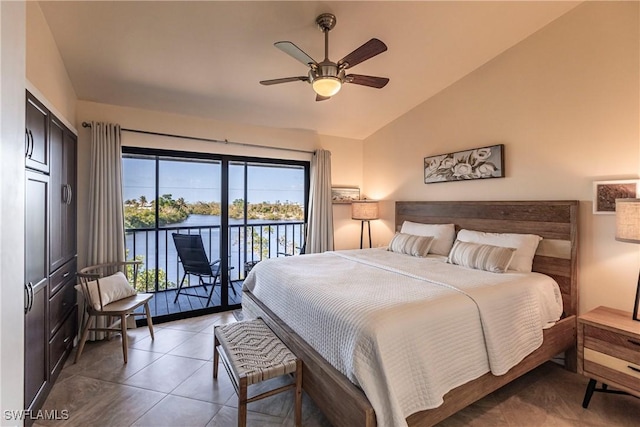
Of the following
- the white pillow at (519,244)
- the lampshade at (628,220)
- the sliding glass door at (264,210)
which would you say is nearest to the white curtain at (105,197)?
the sliding glass door at (264,210)

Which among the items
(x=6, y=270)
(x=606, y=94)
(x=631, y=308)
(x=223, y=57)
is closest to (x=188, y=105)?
(x=223, y=57)

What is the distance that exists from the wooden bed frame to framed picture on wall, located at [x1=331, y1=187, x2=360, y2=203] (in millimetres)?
1060

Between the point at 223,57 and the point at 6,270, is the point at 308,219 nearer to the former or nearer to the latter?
the point at 223,57

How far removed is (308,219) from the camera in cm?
434

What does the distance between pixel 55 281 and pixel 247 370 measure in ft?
5.83

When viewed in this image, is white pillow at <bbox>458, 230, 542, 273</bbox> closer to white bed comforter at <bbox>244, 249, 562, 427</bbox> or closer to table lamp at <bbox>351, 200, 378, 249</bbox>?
white bed comforter at <bbox>244, 249, 562, 427</bbox>

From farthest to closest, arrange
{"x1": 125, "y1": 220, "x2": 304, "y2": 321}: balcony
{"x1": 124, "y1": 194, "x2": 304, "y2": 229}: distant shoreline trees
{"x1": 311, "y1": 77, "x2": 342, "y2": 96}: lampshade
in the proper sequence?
{"x1": 125, "y1": 220, "x2": 304, "y2": 321}: balcony < {"x1": 124, "y1": 194, "x2": 304, "y2": 229}: distant shoreline trees < {"x1": 311, "y1": 77, "x2": 342, "y2": 96}: lampshade

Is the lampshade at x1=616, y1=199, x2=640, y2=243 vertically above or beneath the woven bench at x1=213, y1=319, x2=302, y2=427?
above

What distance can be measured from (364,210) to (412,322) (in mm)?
2884

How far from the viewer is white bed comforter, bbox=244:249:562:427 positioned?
58.7 inches

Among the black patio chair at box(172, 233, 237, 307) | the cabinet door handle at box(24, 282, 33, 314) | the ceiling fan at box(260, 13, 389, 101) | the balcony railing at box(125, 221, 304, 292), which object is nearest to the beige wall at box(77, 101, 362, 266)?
the balcony railing at box(125, 221, 304, 292)

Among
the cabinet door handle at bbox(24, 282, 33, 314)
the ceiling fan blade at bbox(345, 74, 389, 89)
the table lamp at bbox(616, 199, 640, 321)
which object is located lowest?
the cabinet door handle at bbox(24, 282, 33, 314)

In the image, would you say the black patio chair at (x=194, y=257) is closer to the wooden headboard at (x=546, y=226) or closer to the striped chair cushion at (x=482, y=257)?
the striped chair cushion at (x=482, y=257)

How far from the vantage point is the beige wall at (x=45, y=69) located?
75.2 inches
